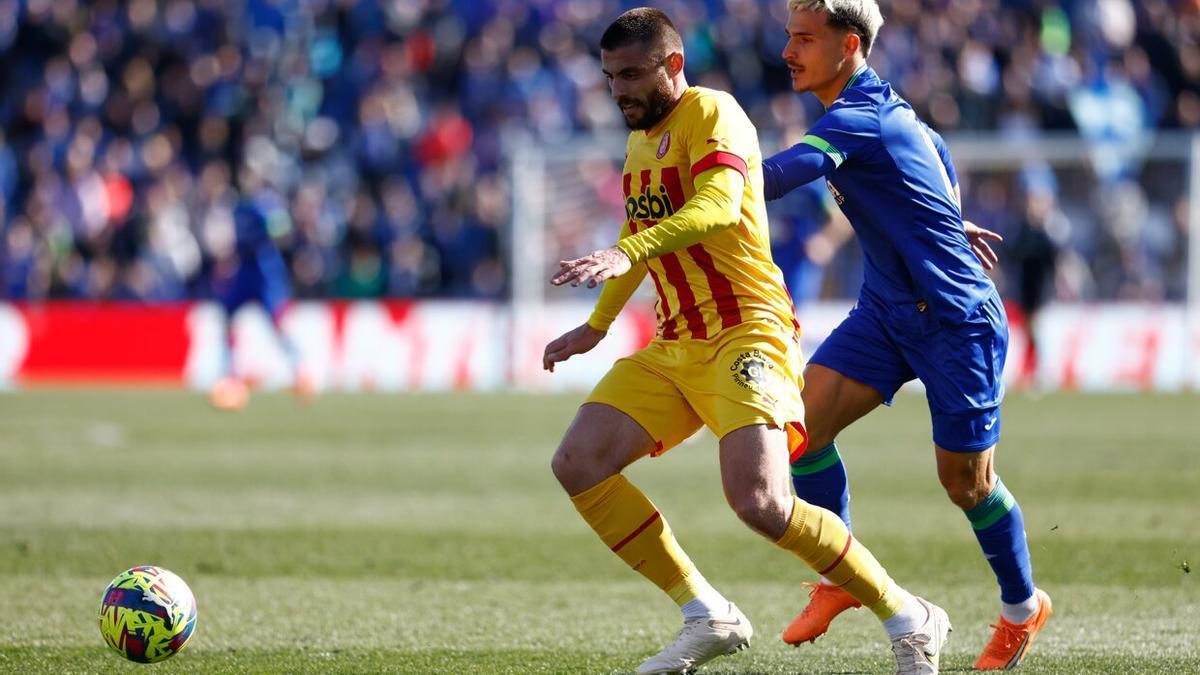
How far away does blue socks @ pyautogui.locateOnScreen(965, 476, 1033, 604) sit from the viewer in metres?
→ 6.05

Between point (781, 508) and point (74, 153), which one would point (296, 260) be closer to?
point (74, 153)

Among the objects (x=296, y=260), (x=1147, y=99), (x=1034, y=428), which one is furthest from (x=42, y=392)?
(x=1147, y=99)

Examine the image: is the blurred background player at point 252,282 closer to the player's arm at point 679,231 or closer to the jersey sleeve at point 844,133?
the jersey sleeve at point 844,133

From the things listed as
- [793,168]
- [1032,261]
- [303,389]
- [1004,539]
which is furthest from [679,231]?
[1032,261]

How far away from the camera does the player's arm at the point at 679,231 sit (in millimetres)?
4859

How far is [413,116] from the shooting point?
25141 mm

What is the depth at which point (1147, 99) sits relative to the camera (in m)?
23.5

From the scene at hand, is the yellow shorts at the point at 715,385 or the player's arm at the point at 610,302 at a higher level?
the player's arm at the point at 610,302

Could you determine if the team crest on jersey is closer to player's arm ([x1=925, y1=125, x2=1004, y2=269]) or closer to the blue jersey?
the blue jersey

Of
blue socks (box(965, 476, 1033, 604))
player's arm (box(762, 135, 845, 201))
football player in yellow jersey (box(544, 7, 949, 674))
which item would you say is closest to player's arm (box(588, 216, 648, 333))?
football player in yellow jersey (box(544, 7, 949, 674))

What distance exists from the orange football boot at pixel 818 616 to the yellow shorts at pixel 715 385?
0.79 metres

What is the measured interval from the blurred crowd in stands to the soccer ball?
53.1 ft

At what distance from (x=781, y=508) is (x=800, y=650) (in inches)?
51.1

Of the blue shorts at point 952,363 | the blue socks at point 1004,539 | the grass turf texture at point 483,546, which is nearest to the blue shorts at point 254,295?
the grass turf texture at point 483,546
